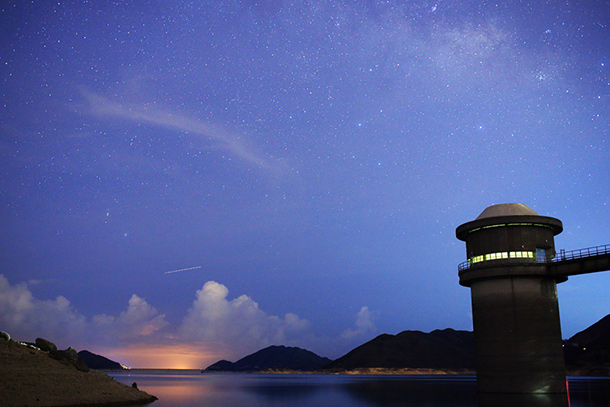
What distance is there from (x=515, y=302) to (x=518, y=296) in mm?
742

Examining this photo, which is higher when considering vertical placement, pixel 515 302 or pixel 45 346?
pixel 515 302

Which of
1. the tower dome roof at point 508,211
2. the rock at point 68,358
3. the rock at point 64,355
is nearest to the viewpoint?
the rock at point 68,358

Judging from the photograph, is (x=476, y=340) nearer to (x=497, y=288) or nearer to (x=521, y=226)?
(x=497, y=288)

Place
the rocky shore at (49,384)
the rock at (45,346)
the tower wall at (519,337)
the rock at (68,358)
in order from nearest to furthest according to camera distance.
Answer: the rocky shore at (49,384) < the tower wall at (519,337) < the rock at (68,358) < the rock at (45,346)

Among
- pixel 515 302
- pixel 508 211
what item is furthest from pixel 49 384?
pixel 508 211

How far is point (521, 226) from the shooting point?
193 ft

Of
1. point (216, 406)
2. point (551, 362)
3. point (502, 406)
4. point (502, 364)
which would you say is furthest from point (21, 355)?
point (551, 362)

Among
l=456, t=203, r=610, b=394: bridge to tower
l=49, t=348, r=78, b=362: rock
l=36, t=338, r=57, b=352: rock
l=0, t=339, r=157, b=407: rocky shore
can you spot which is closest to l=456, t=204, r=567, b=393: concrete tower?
l=456, t=203, r=610, b=394: bridge to tower

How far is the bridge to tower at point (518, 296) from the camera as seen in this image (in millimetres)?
54500

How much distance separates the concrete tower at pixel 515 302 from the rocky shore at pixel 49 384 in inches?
1524

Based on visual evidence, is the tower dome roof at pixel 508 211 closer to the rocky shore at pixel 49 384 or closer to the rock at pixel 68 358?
the rocky shore at pixel 49 384

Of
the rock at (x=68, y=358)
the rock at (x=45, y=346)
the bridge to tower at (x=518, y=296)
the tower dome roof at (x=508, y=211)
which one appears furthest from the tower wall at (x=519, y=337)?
the rock at (x=45, y=346)

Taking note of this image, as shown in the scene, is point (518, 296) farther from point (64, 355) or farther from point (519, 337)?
point (64, 355)

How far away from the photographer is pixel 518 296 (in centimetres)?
5666
